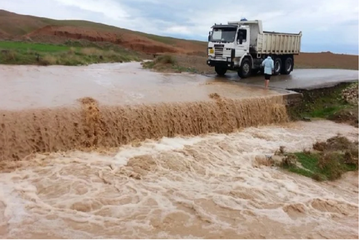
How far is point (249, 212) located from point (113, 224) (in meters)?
2.53

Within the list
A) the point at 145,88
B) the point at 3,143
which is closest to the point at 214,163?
the point at 3,143

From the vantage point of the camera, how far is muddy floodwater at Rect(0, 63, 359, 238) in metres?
6.77

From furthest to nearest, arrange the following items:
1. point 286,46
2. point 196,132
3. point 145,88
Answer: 1. point 286,46
2. point 145,88
3. point 196,132

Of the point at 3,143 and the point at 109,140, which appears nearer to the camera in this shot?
the point at 3,143

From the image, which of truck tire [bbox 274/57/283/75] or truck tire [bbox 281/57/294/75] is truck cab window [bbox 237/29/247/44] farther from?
truck tire [bbox 281/57/294/75]

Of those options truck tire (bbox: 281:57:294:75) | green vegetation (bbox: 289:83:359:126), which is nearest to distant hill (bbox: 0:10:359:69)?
truck tire (bbox: 281:57:294:75)

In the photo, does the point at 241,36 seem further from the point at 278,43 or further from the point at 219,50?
the point at 278,43

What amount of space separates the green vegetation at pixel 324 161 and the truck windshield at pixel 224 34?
978cm

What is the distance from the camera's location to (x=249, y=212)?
7.43 m

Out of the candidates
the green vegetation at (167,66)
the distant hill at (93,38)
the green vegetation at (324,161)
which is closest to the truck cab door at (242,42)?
the green vegetation at (167,66)

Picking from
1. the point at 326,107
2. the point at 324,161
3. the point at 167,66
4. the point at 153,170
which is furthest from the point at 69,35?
the point at 324,161

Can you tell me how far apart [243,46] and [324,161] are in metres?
11.3

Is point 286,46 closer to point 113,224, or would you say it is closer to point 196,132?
point 196,132

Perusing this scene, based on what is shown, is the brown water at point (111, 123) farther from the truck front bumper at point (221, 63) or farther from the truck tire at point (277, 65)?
the truck tire at point (277, 65)
